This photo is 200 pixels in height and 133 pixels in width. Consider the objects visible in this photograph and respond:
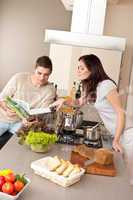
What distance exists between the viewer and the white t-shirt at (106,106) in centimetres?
186

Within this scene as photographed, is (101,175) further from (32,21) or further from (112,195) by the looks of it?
(32,21)

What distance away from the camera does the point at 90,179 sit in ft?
4.45

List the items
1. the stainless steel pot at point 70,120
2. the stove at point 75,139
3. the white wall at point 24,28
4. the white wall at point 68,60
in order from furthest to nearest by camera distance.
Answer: the white wall at point 24,28
the white wall at point 68,60
the stainless steel pot at point 70,120
the stove at point 75,139

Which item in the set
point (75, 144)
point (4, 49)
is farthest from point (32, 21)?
point (75, 144)

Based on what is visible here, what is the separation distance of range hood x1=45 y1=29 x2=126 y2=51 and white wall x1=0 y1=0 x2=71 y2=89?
1669 millimetres

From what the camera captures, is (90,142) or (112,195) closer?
(112,195)

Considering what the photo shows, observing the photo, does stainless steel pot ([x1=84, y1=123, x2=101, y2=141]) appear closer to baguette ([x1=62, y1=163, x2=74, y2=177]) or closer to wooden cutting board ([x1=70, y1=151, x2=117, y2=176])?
wooden cutting board ([x1=70, y1=151, x2=117, y2=176])

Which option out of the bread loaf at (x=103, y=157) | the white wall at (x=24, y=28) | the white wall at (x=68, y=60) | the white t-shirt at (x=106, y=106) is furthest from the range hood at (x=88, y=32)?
the white wall at (x=24, y=28)

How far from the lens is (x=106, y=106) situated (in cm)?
190

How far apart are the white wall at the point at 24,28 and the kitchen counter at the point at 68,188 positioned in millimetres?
2843

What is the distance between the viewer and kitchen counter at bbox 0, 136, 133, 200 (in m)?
1.16

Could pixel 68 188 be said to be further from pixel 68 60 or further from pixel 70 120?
pixel 68 60

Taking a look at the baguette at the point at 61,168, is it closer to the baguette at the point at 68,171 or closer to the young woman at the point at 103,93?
the baguette at the point at 68,171

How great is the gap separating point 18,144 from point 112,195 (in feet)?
2.29
